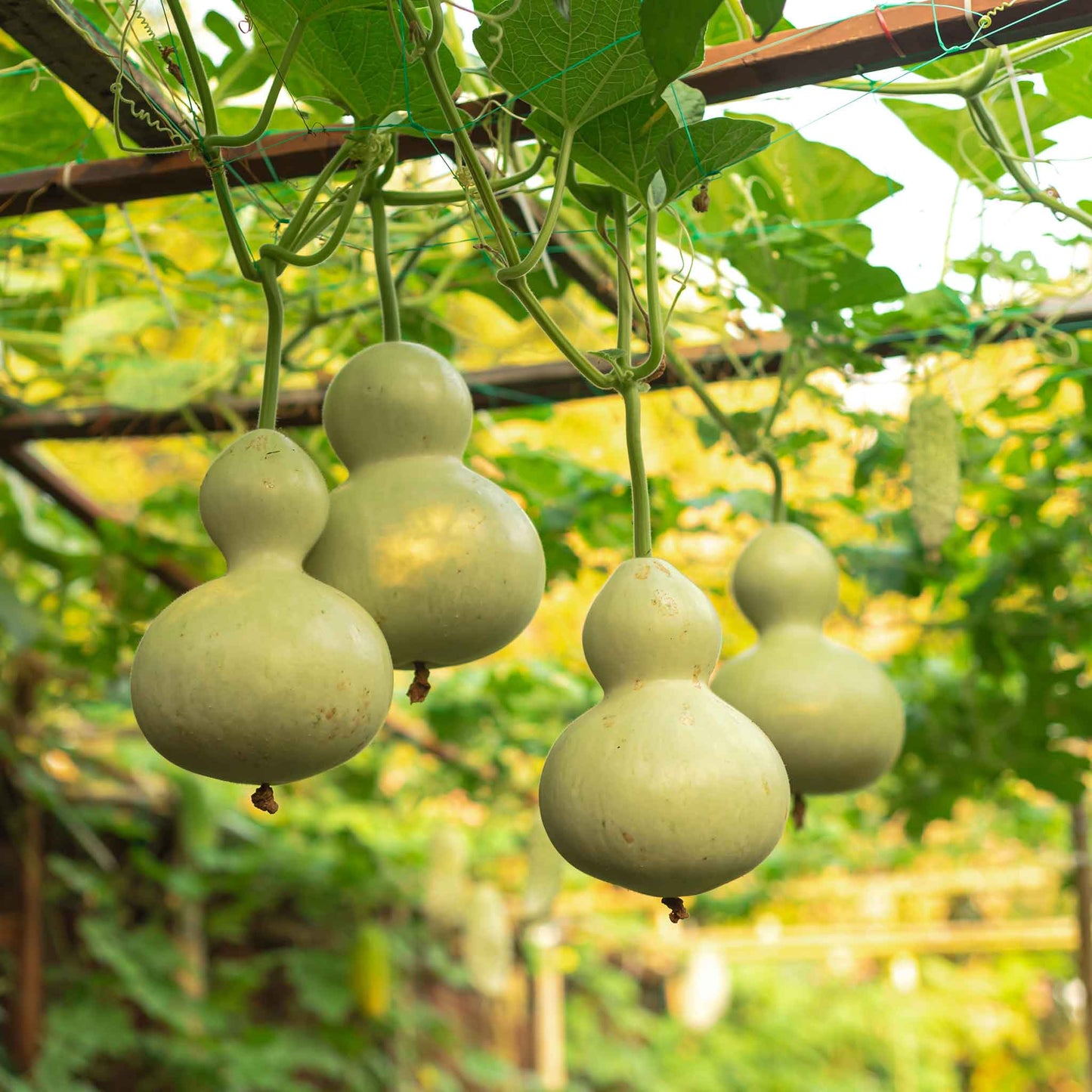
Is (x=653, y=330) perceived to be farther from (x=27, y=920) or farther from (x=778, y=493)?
(x=27, y=920)

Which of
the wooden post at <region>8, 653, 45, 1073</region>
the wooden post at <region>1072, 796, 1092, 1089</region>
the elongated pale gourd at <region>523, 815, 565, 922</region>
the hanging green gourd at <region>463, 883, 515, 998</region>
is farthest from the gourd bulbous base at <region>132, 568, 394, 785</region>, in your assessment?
the hanging green gourd at <region>463, 883, 515, 998</region>

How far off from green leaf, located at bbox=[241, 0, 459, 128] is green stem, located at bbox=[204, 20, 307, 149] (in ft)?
0.09

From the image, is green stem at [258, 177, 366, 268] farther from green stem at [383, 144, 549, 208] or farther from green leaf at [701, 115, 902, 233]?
green leaf at [701, 115, 902, 233]

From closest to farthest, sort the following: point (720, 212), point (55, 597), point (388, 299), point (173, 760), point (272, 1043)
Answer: point (173, 760)
point (388, 299)
point (720, 212)
point (55, 597)
point (272, 1043)

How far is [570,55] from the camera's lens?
24.5 inches

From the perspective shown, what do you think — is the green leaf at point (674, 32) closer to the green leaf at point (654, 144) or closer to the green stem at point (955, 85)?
the green leaf at point (654, 144)

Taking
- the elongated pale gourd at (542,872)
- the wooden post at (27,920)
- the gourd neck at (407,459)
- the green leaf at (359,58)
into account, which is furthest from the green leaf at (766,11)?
the wooden post at (27,920)

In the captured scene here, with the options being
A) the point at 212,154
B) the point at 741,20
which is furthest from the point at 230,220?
the point at 741,20

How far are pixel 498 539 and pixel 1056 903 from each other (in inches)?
234

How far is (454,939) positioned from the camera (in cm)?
471

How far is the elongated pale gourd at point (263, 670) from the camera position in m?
0.55

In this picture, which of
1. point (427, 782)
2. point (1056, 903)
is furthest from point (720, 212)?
point (1056, 903)

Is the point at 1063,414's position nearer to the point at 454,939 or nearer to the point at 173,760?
the point at 173,760

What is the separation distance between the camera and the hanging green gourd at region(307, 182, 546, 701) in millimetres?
627
